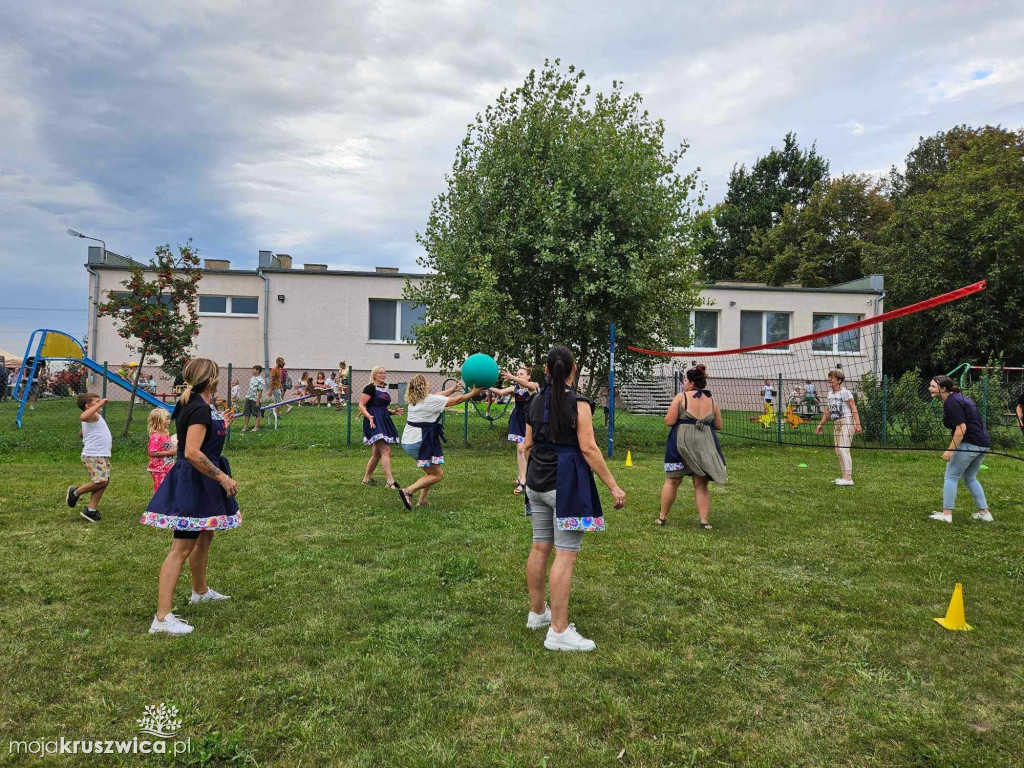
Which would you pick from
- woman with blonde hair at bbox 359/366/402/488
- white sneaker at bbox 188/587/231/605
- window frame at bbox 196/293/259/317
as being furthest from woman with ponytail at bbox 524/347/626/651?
window frame at bbox 196/293/259/317

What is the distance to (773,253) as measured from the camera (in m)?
39.6

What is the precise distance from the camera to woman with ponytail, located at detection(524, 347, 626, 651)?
402 centimetres

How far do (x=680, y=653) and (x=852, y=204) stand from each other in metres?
41.8

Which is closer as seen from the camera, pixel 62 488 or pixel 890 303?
pixel 62 488

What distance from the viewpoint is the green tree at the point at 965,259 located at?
29.1 m

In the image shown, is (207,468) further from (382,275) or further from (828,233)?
(828,233)

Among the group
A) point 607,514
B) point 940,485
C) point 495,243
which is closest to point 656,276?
point 495,243

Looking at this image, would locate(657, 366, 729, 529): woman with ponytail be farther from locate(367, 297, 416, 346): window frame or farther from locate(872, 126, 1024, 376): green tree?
locate(872, 126, 1024, 376): green tree

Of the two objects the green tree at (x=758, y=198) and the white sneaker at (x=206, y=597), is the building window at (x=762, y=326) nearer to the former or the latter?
the green tree at (x=758, y=198)

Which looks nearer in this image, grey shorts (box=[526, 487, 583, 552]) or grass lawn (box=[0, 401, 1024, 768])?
grass lawn (box=[0, 401, 1024, 768])

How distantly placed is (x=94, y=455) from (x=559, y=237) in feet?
30.6

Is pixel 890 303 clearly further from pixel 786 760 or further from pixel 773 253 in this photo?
pixel 786 760

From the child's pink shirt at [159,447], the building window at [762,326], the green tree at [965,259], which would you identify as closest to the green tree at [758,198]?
the green tree at [965,259]

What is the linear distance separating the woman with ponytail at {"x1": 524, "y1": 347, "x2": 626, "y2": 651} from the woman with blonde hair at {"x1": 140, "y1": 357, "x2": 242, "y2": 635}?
83.1 inches
